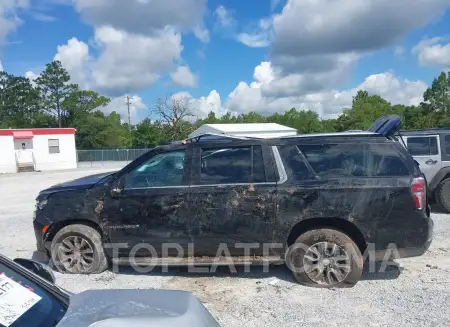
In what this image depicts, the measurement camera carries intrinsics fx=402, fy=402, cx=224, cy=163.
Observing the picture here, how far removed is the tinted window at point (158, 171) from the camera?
5.22 m

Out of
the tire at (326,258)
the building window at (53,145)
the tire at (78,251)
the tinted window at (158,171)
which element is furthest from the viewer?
the building window at (53,145)

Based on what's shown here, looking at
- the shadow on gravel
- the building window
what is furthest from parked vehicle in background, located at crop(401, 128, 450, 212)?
the building window

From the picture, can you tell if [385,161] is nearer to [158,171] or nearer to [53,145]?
[158,171]

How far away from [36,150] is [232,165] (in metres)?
32.5

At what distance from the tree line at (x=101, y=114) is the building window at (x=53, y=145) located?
1968 centimetres

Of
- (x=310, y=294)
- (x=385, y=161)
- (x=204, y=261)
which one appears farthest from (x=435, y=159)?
(x=204, y=261)

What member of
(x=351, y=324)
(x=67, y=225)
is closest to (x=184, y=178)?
(x=67, y=225)

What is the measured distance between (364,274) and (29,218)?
817 cm

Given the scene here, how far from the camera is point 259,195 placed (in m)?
4.95

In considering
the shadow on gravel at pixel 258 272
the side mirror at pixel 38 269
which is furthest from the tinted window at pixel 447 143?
the side mirror at pixel 38 269

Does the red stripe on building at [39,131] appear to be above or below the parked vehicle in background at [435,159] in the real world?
above

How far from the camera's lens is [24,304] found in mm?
2158

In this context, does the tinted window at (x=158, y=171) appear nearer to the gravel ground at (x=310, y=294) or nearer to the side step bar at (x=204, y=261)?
the side step bar at (x=204, y=261)

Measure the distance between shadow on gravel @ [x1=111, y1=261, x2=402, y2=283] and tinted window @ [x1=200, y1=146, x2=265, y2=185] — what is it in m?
1.36
